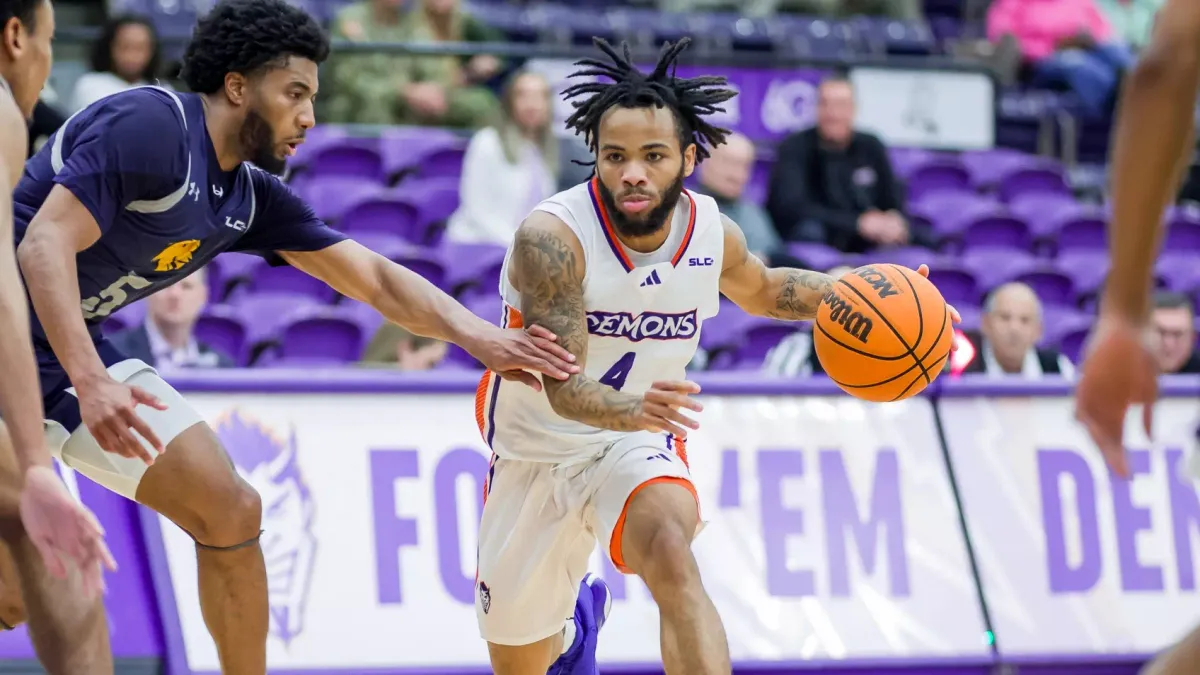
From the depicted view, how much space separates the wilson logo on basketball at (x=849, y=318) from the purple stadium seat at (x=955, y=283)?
457cm

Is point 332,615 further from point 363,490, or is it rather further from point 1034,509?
point 1034,509

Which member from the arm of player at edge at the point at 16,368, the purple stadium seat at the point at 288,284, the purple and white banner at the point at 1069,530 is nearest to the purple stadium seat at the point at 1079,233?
the purple and white banner at the point at 1069,530

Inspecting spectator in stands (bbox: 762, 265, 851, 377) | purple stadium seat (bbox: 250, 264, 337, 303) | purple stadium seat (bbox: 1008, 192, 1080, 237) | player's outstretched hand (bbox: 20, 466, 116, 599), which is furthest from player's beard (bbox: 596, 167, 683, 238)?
purple stadium seat (bbox: 1008, 192, 1080, 237)

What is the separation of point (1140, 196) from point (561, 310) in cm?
246

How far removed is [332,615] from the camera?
21.1ft

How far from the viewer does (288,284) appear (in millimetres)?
9180

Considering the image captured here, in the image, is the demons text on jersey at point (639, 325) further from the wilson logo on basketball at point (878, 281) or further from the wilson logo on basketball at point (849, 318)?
the wilson logo on basketball at point (878, 281)

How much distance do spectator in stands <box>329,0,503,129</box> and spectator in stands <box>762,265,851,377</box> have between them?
3121mm

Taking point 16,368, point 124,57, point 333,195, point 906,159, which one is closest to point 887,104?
point 906,159

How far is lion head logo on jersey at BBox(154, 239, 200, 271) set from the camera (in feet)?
16.0

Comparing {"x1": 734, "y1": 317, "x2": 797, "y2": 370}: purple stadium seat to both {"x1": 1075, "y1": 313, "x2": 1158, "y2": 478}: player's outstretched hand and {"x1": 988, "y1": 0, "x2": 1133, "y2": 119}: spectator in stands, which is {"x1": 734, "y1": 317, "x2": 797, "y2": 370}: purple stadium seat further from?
{"x1": 1075, "y1": 313, "x2": 1158, "y2": 478}: player's outstretched hand

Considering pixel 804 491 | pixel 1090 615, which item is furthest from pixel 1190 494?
pixel 804 491

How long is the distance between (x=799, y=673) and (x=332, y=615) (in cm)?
187

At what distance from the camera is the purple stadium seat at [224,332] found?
8.16m
